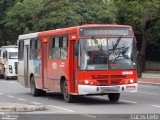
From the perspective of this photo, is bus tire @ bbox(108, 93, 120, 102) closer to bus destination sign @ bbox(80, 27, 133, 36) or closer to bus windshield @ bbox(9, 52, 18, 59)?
bus destination sign @ bbox(80, 27, 133, 36)

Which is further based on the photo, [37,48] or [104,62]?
[37,48]

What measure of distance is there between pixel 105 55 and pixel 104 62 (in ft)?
0.87

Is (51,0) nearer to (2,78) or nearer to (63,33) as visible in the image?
(2,78)

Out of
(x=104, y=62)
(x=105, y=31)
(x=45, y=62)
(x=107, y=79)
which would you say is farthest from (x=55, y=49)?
(x=107, y=79)

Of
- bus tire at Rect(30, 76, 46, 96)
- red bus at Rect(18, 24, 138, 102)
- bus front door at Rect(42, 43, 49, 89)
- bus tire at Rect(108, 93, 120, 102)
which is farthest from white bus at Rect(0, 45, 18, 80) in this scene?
bus tire at Rect(108, 93, 120, 102)

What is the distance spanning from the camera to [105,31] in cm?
2039

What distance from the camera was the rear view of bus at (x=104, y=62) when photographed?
19.9 metres

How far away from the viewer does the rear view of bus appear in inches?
784

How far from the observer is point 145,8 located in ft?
131

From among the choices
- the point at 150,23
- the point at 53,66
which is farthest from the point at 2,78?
the point at 53,66

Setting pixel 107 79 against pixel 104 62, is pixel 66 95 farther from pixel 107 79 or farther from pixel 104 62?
pixel 104 62

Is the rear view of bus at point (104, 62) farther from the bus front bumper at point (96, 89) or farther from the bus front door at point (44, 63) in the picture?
the bus front door at point (44, 63)

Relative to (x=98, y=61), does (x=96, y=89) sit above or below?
below

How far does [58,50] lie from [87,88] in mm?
Result: 2993
